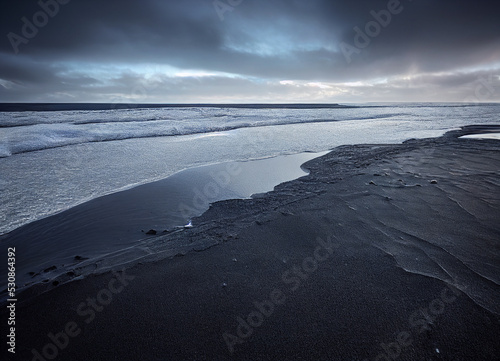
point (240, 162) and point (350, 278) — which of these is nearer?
point (350, 278)

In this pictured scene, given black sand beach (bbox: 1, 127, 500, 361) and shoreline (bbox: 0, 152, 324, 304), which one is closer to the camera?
black sand beach (bbox: 1, 127, 500, 361)

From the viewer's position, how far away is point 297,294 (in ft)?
8.36

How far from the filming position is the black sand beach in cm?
200

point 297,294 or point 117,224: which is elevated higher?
point 297,294

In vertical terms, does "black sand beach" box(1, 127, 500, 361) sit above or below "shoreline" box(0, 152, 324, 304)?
above

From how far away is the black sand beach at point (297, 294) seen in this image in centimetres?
200

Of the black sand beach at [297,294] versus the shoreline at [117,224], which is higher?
the black sand beach at [297,294]

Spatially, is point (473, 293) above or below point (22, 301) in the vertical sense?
above

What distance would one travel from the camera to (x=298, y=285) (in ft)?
8.82

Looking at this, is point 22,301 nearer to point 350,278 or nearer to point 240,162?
point 350,278

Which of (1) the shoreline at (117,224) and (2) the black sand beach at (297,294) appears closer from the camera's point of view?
(2) the black sand beach at (297,294)

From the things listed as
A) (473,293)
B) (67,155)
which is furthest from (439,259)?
(67,155)

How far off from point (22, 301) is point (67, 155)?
9122 mm

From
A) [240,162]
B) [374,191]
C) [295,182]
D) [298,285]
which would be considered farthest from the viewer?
[240,162]
